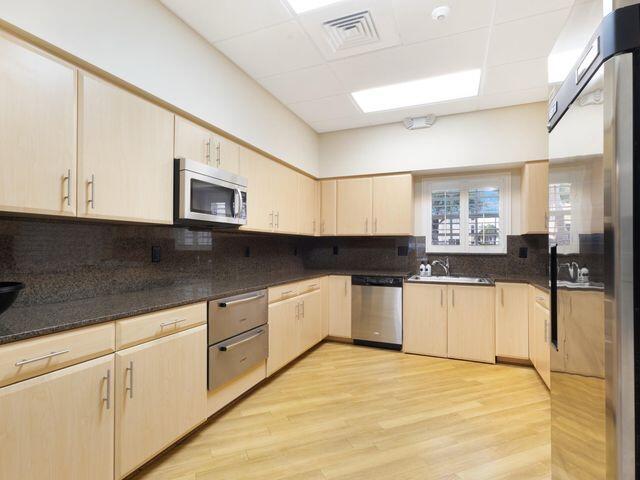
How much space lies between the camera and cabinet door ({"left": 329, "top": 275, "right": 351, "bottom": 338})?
3895 millimetres

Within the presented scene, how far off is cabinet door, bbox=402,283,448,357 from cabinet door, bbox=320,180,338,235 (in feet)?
4.08

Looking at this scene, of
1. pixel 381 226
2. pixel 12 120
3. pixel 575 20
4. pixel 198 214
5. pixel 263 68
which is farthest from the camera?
pixel 381 226

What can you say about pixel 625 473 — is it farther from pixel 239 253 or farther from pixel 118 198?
pixel 239 253

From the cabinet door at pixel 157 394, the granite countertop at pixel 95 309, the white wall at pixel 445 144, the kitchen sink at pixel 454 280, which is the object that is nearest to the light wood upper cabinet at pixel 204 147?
the granite countertop at pixel 95 309

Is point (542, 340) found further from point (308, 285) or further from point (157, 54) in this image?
point (157, 54)

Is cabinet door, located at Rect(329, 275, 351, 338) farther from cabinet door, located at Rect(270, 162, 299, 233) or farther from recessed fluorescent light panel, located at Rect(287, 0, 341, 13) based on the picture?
recessed fluorescent light panel, located at Rect(287, 0, 341, 13)

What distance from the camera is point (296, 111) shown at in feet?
12.0

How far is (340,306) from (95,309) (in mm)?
2745

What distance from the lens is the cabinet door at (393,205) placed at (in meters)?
3.87

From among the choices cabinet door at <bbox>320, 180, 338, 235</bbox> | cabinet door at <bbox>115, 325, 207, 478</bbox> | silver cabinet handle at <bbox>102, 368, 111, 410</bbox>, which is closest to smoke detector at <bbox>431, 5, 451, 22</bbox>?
cabinet door at <bbox>320, 180, 338, 235</bbox>

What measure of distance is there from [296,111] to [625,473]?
3695 millimetres

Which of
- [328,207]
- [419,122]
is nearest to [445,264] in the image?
[328,207]

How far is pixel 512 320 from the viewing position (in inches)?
128

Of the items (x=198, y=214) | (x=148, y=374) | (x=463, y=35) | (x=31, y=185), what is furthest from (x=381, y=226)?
(x=31, y=185)
